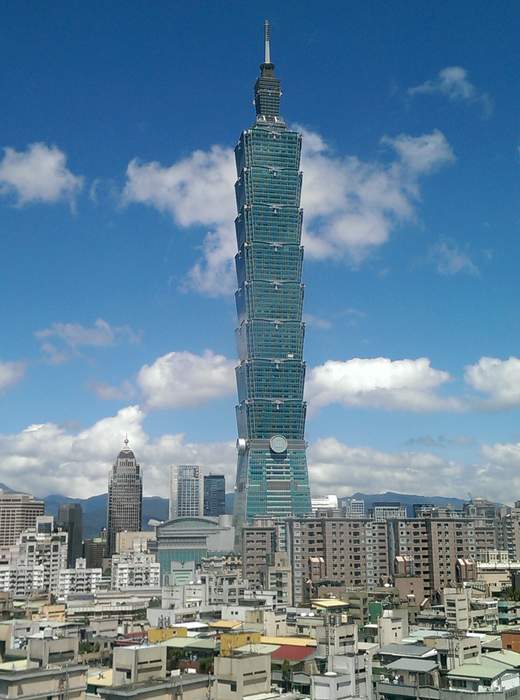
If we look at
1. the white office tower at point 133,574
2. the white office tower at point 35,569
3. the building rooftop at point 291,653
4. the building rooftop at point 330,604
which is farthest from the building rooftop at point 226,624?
the white office tower at point 35,569

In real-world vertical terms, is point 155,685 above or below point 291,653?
above

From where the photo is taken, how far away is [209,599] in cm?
12888

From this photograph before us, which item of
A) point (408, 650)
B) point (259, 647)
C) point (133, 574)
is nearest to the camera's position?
point (408, 650)

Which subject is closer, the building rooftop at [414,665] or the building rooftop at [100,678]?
the building rooftop at [100,678]

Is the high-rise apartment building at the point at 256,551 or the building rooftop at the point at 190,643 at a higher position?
the high-rise apartment building at the point at 256,551

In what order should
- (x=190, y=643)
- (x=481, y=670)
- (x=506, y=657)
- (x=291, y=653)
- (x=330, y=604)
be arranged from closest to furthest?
(x=481, y=670) < (x=506, y=657) < (x=291, y=653) < (x=190, y=643) < (x=330, y=604)

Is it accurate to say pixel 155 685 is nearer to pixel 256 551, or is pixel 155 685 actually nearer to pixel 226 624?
pixel 226 624

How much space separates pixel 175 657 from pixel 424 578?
77212 mm

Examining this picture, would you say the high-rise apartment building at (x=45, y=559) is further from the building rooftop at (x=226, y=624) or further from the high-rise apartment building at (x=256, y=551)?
the building rooftop at (x=226, y=624)

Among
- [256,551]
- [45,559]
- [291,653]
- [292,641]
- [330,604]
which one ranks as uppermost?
[256,551]

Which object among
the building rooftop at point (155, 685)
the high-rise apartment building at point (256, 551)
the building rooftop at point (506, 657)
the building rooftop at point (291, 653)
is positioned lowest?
the building rooftop at point (291, 653)

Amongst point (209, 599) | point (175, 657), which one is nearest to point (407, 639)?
point (175, 657)

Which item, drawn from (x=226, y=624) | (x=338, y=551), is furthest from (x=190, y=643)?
(x=338, y=551)

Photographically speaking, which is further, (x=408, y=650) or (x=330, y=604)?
(x=330, y=604)
